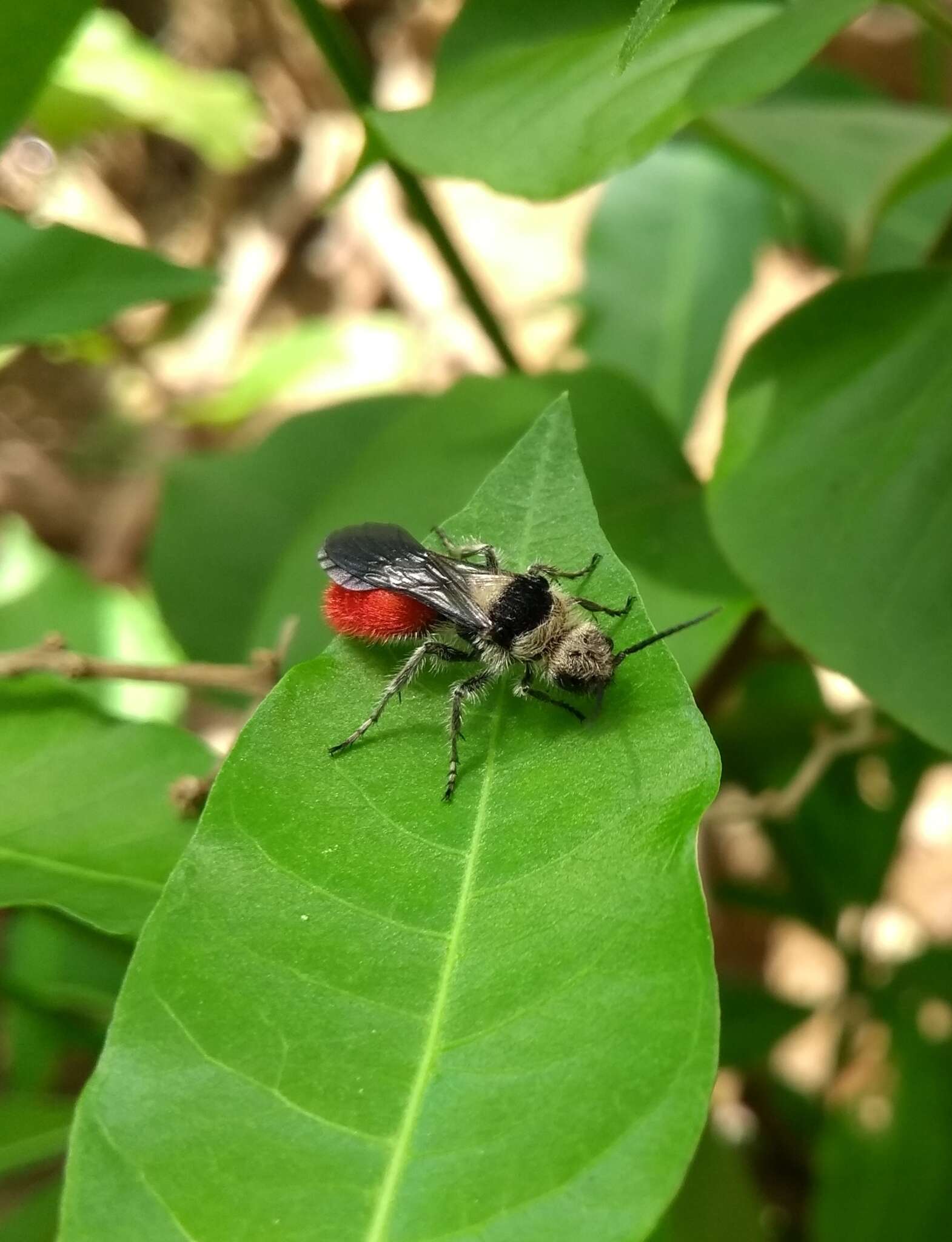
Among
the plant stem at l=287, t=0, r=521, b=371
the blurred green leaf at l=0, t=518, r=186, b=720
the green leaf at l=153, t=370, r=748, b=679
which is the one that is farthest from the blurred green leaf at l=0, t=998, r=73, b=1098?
the plant stem at l=287, t=0, r=521, b=371

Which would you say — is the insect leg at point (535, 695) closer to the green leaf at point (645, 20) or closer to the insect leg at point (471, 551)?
the insect leg at point (471, 551)

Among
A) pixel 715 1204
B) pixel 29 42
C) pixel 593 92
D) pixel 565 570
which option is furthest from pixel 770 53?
pixel 715 1204

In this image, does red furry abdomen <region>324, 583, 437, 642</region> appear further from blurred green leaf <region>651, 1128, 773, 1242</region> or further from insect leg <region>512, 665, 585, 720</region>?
blurred green leaf <region>651, 1128, 773, 1242</region>

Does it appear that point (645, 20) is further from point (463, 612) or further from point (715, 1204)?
point (715, 1204)

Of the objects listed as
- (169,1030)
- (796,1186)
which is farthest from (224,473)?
(796,1186)

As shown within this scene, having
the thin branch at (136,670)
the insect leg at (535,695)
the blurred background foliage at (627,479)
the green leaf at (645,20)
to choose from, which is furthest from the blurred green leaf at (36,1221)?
the green leaf at (645,20)
